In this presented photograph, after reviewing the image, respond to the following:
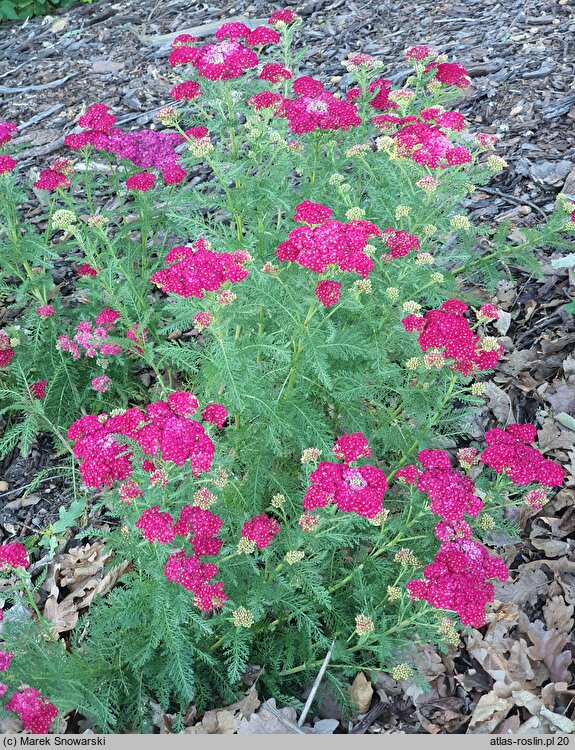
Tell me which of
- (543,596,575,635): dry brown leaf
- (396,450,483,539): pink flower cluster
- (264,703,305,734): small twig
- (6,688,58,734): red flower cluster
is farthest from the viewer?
(543,596,575,635): dry brown leaf

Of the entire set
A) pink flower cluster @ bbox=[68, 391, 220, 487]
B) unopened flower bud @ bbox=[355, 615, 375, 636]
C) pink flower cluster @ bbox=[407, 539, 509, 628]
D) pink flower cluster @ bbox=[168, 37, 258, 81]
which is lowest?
unopened flower bud @ bbox=[355, 615, 375, 636]

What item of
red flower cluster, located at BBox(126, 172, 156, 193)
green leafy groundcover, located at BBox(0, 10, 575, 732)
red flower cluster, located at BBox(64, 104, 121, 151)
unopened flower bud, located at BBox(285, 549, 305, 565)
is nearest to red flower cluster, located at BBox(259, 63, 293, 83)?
green leafy groundcover, located at BBox(0, 10, 575, 732)

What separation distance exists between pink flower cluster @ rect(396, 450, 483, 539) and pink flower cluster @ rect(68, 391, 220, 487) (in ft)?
2.64

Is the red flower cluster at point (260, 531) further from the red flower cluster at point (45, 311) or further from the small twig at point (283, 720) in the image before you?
the red flower cluster at point (45, 311)

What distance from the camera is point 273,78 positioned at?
3432 millimetres

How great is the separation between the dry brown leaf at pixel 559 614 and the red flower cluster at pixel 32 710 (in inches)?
81.3

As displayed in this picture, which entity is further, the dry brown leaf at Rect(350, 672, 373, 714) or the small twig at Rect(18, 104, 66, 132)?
the small twig at Rect(18, 104, 66, 132)

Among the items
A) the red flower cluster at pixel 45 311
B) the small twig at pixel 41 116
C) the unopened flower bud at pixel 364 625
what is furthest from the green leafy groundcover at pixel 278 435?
the small twig at pixel 41 116

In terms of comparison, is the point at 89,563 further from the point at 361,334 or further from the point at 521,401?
the point at 521,401

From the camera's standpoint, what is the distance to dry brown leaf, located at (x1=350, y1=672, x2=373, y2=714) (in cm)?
288

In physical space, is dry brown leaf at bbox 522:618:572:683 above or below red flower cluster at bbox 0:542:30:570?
below

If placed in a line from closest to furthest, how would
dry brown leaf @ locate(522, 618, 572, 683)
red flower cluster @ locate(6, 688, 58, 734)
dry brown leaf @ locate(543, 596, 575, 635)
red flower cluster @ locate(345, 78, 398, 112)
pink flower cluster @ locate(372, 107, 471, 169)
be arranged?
red flower cluster @ locate(6, 688, 58, 734), dry brown leaf @ locate(522, 618, 572, 683), dry brown leaf @ locate(543, 596, 575, 635), pink flower cluster @ locate(372, 107, 471, 169), red flower cluster @ locate(345, 78, 398, 112)

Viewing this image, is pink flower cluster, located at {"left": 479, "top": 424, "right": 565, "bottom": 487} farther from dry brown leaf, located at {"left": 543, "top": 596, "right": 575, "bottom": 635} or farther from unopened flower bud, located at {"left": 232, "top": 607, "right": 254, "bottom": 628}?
unopened flower bud, located at {"left": 232, "top": 607, "right": 254, "bottom": 628}

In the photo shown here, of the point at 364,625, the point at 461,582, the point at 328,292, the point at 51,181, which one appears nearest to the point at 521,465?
the point at 461,582
